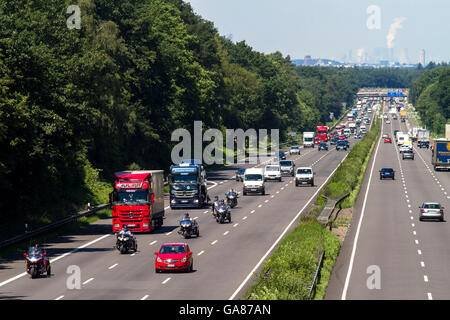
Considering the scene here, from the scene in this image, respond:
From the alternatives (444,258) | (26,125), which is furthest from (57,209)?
(444,258)

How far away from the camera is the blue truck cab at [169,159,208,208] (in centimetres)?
6325

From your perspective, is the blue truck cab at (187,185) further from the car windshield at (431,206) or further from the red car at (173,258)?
the red car at (173,258)

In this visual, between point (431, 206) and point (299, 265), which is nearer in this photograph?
point (299, 265)

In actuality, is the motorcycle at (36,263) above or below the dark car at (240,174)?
above

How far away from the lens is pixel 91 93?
5869 centimetres

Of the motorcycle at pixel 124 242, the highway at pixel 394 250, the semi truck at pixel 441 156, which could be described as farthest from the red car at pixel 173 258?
the semi truck at pixel 441 156

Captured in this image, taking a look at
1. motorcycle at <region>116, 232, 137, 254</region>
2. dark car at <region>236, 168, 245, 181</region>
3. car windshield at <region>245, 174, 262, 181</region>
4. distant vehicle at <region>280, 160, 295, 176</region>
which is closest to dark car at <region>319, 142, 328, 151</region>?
distant vehicle at <region>280, 160, 295, 176</region>

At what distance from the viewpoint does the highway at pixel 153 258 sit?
32.3m

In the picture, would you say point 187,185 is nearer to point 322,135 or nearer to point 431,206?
point 431,206

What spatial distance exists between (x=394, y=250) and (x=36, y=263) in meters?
18.6

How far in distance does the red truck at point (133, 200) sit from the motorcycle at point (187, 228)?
105 inches

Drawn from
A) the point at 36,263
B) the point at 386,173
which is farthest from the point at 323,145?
the point at 36,263

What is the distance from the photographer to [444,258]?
139ft

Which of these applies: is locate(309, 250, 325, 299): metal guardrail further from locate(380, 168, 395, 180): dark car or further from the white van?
locate(380, 168, 395, 180): dark car
